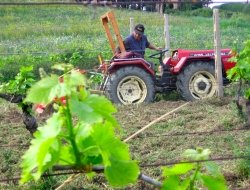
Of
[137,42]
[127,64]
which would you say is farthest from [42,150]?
[137,42]

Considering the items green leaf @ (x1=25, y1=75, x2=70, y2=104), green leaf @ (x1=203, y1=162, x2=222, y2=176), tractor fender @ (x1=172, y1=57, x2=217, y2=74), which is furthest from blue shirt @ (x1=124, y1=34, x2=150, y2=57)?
green leaf @ (x1=25, y1=75, x2=70, y2=104)

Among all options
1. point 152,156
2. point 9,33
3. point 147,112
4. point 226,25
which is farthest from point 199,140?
point 226,25

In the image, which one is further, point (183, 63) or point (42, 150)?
point (183, 63)

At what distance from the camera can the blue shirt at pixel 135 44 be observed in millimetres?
9820

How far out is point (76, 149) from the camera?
1.50 m

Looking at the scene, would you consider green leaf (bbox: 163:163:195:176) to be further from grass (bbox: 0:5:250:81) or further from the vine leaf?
grass (bbox: 0:5:250:81)

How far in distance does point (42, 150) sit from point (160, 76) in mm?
8285

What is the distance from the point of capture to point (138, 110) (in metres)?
8.27

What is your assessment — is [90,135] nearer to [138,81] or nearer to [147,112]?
[147,112]

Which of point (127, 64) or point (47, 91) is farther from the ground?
point (47, 91)

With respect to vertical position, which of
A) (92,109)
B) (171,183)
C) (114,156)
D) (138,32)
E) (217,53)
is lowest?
(217,53)

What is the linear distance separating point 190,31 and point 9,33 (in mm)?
4534

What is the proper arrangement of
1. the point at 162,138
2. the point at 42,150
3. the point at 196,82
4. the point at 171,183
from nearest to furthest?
the point at 42,150 → the point at 171,183 → the point at 162,138 → the point at 196,82

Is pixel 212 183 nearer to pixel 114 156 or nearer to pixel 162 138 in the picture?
pixel 114 156
